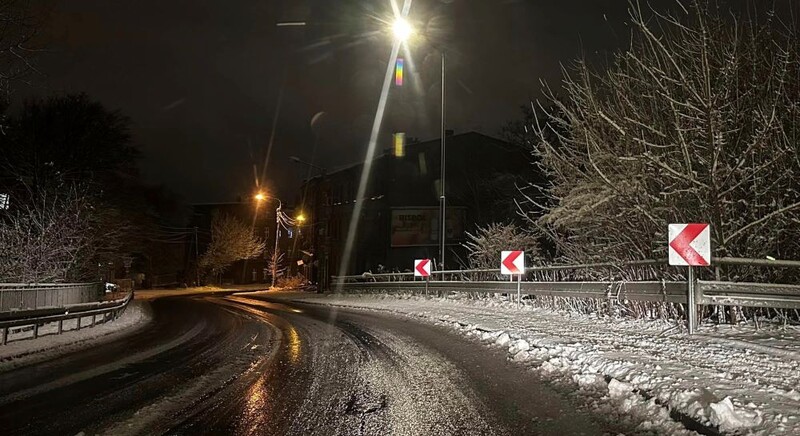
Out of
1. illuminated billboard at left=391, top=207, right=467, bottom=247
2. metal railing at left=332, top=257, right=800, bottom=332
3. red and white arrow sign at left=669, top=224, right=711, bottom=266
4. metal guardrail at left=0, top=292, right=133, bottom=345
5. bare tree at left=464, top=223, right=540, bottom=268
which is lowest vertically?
metal guardrail at left=0, top=292, right=133, bottom=345

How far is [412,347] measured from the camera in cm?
1078

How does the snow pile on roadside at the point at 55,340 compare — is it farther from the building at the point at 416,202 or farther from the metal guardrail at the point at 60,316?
the building at the point at 416,202

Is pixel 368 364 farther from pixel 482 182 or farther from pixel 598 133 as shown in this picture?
pixel 482 182

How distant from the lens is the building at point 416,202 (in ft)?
146

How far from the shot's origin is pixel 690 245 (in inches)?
364

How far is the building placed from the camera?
146 ft

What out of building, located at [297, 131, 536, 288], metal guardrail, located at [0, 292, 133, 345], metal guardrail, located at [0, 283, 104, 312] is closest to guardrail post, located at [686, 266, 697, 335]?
metal guardrail, located at [0, 292, 133, 345]

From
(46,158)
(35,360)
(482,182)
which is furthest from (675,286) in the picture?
(46,158)

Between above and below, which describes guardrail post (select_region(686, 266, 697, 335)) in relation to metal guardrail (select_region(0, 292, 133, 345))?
above

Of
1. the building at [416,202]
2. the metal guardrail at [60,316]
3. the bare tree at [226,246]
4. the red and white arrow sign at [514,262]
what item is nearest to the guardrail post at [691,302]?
the red and white arrow sign at [514,262]

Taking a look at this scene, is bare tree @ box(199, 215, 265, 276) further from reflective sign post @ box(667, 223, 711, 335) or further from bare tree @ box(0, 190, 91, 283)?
reflective sign post @ box(667, 223, 711, 335)

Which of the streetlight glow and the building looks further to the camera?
the building

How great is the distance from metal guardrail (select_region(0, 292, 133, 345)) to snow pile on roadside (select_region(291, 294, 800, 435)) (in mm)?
9600

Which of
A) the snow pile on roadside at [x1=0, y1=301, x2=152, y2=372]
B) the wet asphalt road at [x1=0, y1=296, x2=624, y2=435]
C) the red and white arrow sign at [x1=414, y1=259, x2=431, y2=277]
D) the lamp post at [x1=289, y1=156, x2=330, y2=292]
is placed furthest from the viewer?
the lamp post at [x1=289, y1=156, x2=330, y2=292]
